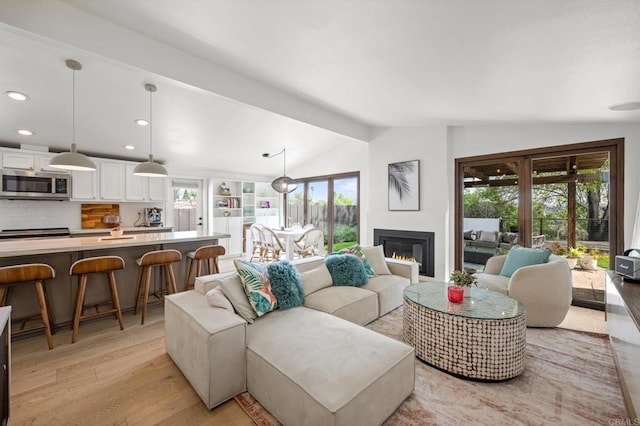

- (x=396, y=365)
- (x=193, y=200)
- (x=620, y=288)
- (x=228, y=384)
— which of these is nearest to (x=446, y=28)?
(x=396, y=365)

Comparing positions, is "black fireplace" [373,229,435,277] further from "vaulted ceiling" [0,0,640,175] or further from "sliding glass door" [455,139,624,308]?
"vaulted ceiling" [0,0,640,175]

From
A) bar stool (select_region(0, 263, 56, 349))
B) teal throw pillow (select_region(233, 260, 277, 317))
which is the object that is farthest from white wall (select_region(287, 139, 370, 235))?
bar stool (select_region(0, 263, 56, 349))

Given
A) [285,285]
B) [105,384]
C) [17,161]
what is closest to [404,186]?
[285,285]

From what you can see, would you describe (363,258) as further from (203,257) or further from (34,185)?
(34,185)

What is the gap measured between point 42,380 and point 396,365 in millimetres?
2565

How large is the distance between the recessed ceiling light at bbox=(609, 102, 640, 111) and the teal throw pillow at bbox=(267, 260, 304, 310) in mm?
3471

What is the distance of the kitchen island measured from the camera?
8.60 ft

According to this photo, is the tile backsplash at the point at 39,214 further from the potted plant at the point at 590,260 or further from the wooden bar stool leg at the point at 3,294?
the potted plant at the point at 590,260

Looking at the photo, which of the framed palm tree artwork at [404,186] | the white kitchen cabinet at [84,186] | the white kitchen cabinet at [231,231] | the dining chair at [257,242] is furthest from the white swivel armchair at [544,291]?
the white kitchen cabinet at [84,186]

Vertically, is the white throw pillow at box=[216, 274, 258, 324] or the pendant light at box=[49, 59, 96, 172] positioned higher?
the pendant light at box=[49, 59, 96, 172]

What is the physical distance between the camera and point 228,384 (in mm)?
1771

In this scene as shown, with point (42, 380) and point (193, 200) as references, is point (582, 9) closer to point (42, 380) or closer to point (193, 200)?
point (42, 380)

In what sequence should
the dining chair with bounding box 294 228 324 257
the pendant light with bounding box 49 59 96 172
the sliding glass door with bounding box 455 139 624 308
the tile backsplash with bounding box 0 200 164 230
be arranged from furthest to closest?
the dining chair with bounding box 294 228 324 257, the tile backsplash with bounding box 0 200 164 230, the sliding glass door with bounding box 455 139 624 308, the pendant light with bounding box 49 59 96 172

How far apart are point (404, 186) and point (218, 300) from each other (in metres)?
3.83
